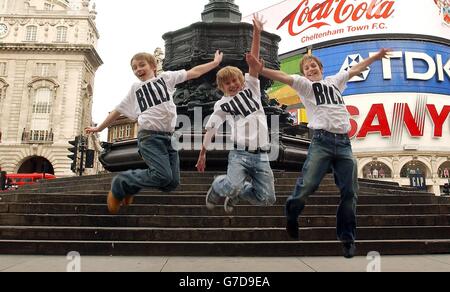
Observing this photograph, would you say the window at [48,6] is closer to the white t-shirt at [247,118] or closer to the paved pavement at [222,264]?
the paved pavement at [222,264]

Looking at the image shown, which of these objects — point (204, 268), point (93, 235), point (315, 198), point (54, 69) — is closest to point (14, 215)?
point (93, 235)

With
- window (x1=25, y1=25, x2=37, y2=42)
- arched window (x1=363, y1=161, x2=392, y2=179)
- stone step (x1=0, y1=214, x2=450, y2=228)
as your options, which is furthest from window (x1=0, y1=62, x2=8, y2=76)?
stone step (x1=0, y1=214, x2=450, y2=228)

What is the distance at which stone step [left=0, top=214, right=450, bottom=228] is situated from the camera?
20.4 feet

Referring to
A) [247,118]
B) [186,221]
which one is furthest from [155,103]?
[186,221]

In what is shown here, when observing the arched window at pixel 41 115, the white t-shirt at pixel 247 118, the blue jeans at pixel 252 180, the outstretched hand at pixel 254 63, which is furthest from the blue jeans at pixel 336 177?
the arched window at pixel 41 115

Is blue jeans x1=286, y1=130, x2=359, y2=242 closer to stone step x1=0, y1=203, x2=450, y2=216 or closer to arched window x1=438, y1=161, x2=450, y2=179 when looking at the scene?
stone step x1=0, y1=203, x2=450, y2=216

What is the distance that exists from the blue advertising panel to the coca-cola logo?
4.88 metres

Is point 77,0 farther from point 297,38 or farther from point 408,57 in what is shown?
point 408,57

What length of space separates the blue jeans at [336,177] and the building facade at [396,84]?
55.4 m

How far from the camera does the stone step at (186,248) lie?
5434 mm

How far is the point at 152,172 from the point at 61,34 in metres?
57.0

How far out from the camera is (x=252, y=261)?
4949 millimetres

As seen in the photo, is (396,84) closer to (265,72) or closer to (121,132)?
(121,132)

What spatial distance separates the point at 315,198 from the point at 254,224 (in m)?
1.56
